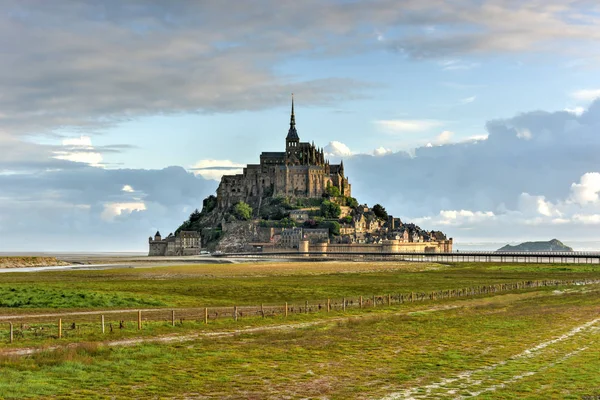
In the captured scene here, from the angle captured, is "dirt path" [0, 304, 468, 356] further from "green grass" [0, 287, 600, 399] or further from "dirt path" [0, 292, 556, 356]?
"green grass" [0, 287, 600, 399]

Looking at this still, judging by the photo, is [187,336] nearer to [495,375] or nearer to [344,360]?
[344,360]

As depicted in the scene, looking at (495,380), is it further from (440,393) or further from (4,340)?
(4,340)

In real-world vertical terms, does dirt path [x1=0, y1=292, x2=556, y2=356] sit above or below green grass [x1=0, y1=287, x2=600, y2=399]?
above

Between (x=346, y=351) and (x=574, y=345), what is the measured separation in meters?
9.70

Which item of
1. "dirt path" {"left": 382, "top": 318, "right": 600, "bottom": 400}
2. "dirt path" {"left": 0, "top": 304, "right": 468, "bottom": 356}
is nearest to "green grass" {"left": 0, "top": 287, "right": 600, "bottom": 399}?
"dirt path" {"left": 382, "top": 318, "right": 600, "bottom": 400}

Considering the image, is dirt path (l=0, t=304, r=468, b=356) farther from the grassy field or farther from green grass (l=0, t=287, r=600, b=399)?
green grass (l=0, t=287, r=600, b=399)

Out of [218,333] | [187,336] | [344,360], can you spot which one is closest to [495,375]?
[344,360]

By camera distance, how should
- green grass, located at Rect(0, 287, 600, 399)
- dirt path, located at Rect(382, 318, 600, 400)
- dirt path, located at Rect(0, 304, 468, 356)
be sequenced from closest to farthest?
dirt path, located at Rect(382, 318, 600, 400), green grass, located at Rect(0, 287, 600, 399), dirt path, located at Rect(0, 304, 468, 356)

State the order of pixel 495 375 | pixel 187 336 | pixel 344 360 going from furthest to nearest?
pixel 187 336, pixel 344 360, pixel 495 375

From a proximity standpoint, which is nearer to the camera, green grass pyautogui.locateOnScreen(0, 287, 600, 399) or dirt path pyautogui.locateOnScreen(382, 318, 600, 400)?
dirt path pyautogui.locateOnScreen(382, 318, 600, 400)

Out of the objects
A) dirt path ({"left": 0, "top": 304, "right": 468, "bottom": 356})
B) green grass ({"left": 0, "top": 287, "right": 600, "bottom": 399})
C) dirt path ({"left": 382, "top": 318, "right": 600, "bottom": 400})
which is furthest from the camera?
dirt path ({"left": 0, "top": 304, "right": 468, "bottom": 356})

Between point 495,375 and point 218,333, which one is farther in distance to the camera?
point 218,333

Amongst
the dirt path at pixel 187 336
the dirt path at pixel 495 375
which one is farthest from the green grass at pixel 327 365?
the dirt path at pixel 187 336

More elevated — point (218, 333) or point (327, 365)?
point (218, 333)
